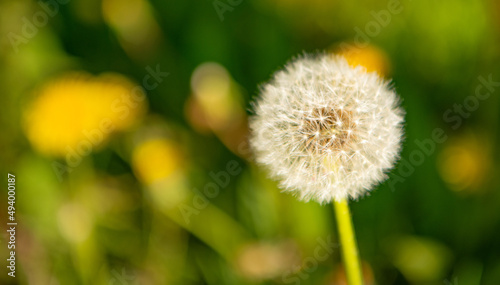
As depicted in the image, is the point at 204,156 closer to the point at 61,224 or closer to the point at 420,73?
the point at 61,224

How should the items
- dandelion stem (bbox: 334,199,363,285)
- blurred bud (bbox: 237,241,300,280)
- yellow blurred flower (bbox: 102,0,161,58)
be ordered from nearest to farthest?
dandelion stem (bbox: 334,199,363,285) → blurred bud (bbox: 237,241,300,280) → yellow blurred flower (bbox: 102,0,161,58)

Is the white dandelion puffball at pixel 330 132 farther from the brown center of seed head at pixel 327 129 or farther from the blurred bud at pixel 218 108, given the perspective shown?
the blurred bud at pixel 218 108

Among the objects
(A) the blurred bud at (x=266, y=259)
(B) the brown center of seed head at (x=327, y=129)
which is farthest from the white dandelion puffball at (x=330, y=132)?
(A) the blurred bud at (x=266, y=259)

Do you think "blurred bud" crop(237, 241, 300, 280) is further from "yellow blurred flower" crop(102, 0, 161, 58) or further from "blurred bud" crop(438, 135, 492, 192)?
"yellow blurred flower" crop(102, 0, 161, 58)

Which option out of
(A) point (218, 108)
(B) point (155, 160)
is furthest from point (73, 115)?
(A) point (218, 108)

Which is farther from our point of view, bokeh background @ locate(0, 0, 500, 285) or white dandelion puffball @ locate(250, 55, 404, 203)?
bokeh background @ locate(0, 0, 500, 285)

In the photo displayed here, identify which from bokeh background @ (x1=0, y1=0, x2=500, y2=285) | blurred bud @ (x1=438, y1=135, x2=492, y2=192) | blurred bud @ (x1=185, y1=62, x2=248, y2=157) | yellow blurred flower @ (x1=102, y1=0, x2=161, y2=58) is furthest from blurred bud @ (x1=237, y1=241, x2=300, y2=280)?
yellow blurred flower @ (x1=102, y1=0, x2=161, y2=58)

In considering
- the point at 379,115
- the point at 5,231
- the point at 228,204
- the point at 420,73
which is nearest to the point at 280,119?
the point at 379,115
